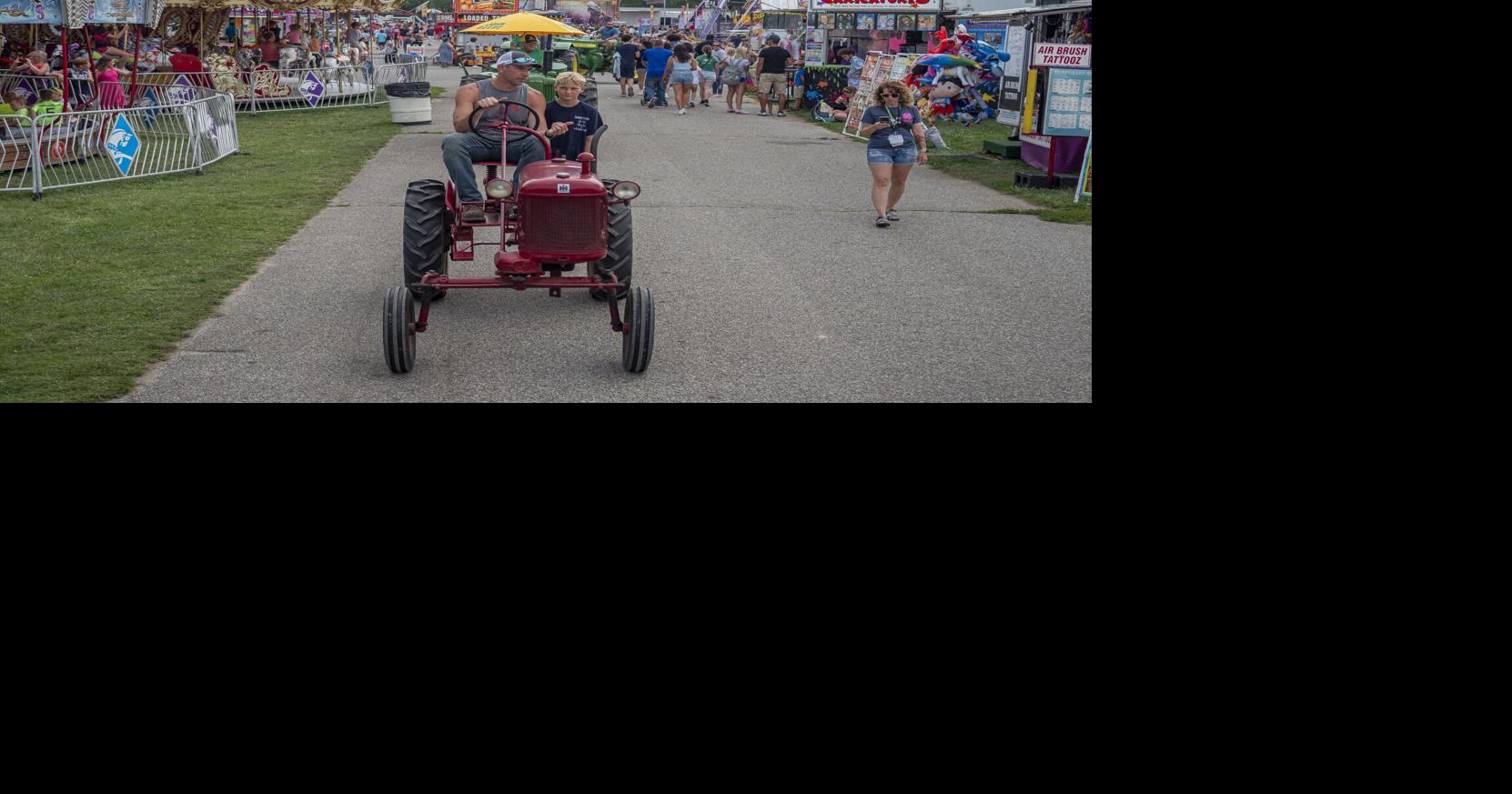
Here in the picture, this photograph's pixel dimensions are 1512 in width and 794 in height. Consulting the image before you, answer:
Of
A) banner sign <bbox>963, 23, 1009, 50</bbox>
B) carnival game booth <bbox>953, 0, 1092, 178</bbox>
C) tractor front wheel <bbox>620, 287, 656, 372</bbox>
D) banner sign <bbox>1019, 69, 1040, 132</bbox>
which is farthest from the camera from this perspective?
banner sign <bbox>963, 23, 1009, 50</bbox>

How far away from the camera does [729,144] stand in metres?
19.6

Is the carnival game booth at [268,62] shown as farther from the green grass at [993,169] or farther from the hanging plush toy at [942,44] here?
the hanging plush toy at [942,44]

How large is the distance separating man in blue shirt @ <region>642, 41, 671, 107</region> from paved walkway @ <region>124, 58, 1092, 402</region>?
13993 millimetres

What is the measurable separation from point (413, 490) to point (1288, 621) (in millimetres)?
2781

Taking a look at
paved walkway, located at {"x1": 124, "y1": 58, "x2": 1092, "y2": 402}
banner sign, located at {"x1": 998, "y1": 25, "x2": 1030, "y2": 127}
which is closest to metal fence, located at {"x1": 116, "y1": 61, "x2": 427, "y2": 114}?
paved walkway, located at {"x1": 124, "y1": 58, "x2": 1092, "y2": 402}

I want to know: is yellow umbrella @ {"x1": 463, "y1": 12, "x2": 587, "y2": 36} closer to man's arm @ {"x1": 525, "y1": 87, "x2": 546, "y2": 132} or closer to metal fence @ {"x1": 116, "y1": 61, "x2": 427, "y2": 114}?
metal fence @ {"x1": 116, "y1": 61, "x2": 427, "y2": 114}

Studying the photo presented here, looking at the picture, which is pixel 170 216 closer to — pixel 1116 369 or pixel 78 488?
pixel 78 488

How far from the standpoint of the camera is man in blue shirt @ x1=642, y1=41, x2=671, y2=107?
26.8 m

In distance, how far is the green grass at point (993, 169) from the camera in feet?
43.0

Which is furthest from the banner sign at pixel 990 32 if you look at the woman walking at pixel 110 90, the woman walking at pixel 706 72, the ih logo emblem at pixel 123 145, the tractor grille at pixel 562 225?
the tractor grille at pixel 562 225

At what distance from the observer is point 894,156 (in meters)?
11.5

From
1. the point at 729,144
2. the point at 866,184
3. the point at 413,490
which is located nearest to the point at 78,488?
the point at 413,490

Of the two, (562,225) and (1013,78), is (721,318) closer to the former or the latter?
(562,225)

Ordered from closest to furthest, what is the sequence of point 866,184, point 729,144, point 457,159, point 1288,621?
point 1288,621
point 457,159
point 866,184
point 729,144
